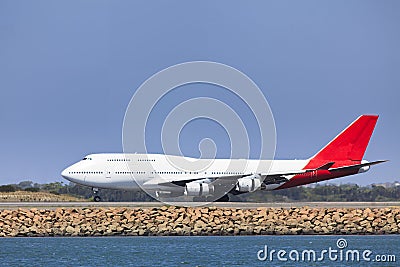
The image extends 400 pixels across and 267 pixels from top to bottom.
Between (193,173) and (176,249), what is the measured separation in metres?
25.5

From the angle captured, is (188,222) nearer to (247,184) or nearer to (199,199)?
(247,184)

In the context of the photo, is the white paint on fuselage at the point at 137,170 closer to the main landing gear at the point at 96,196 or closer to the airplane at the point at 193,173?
the airplane at the point at 193,173

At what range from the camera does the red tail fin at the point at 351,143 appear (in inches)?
2953


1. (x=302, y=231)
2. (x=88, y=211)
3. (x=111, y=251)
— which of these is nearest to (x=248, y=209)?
(x=302, y=231)

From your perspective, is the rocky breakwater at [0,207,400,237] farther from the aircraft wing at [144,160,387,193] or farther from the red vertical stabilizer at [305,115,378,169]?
the red vertical stabilizer at [305,115,378,169]

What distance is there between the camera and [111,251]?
45.2 m

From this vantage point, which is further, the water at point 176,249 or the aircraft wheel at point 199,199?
the aircraft wheel at point 199,199

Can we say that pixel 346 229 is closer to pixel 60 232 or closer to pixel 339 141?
pixel 60 232

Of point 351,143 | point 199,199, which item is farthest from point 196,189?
point 351,143

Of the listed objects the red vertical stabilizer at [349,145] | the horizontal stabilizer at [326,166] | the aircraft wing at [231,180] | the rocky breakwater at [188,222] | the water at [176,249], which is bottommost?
the water at [176,249]

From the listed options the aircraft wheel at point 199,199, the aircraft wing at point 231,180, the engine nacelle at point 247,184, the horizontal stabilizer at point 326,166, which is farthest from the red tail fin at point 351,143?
the aircraft wheel at point 199,199

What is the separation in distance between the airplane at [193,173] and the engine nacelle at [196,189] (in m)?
0.96

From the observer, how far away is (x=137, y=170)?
7069 centimetres

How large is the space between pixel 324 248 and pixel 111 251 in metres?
10.0
